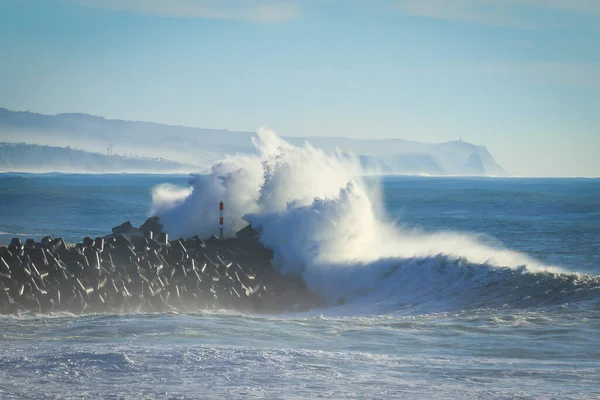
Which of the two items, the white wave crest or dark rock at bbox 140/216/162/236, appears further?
dark rock at bbox 140/216/162/236

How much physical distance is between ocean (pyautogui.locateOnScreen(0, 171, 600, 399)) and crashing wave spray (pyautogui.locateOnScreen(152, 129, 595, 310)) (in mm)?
53

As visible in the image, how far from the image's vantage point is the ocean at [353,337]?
32.7ft

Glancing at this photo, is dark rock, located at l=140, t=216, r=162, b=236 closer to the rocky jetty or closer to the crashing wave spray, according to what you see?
the crashing wave spray

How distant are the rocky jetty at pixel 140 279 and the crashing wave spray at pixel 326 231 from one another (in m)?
1.06

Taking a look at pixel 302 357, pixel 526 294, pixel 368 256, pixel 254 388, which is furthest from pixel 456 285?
pixel 254 388

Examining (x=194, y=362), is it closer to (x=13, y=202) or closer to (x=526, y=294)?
(x=526, y=294)

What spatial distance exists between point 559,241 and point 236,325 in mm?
23145

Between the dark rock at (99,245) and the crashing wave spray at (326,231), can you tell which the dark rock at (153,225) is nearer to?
the crashing wave spray at (326,231)

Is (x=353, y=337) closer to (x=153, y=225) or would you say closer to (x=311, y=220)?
(x=311, y=220)

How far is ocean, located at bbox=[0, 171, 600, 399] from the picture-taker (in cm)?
995

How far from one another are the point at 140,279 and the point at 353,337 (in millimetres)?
5654

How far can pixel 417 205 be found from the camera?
232ft

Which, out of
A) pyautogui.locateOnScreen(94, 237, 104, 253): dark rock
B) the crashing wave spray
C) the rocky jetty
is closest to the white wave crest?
the crashing wave spray

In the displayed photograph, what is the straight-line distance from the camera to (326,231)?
22.1m
